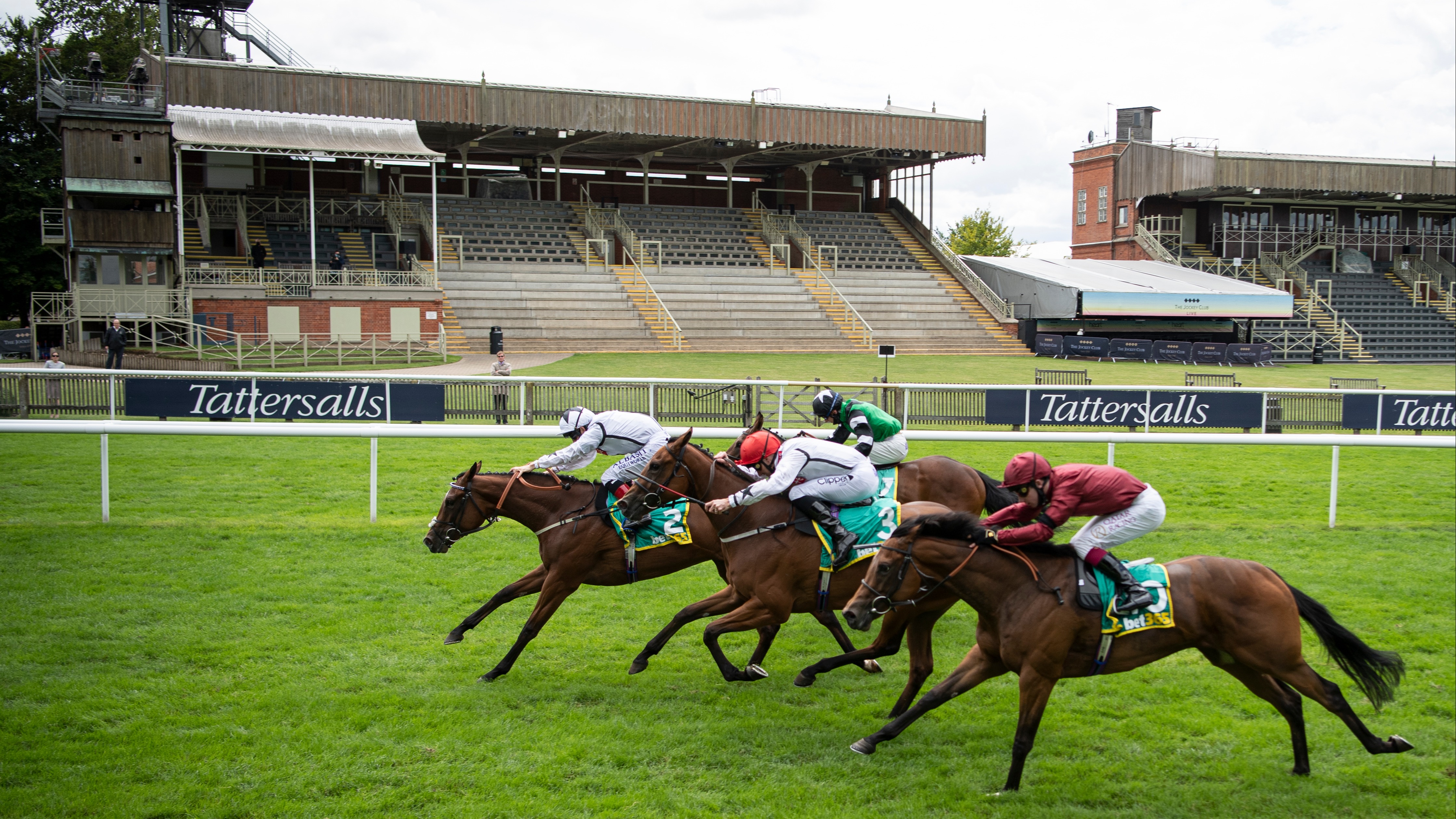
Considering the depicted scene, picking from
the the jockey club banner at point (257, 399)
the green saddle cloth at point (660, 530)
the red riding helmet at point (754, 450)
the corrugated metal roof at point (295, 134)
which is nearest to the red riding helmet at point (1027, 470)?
the green saddle cloth at point (660, 530)

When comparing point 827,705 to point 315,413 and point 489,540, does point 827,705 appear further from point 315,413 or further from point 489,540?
point 315,413

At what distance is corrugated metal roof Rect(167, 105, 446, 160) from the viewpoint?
29.3 meters

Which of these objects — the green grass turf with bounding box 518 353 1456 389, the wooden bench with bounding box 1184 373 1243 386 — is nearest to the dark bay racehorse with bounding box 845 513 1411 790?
the wooden bench with bounding box 1184 373 1243 386

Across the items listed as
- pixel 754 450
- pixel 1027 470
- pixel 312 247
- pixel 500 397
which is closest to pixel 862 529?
pixel 754 450

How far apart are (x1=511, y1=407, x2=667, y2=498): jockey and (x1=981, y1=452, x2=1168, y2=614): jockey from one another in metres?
2.54

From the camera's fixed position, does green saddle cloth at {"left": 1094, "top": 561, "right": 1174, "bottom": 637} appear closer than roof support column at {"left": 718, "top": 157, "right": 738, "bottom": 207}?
Yes

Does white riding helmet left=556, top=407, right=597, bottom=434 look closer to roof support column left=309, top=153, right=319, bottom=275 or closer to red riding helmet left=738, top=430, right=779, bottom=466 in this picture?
red riding helmet left=738, top=430, right=779, bottom=466

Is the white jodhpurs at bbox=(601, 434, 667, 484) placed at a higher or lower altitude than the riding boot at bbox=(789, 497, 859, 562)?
higher

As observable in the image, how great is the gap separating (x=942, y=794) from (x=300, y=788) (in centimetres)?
302

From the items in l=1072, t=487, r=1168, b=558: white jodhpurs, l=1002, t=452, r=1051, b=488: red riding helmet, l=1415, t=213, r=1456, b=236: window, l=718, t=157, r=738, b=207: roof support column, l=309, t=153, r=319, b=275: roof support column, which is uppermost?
l=718, t=157, r=738, b=207: roof support column

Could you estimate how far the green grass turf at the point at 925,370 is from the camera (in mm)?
24000

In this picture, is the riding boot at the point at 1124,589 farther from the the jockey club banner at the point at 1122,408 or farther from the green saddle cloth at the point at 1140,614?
the the jockey club banner at the point at 1122,408

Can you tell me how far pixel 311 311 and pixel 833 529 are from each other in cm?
2570

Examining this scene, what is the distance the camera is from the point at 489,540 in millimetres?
9320
